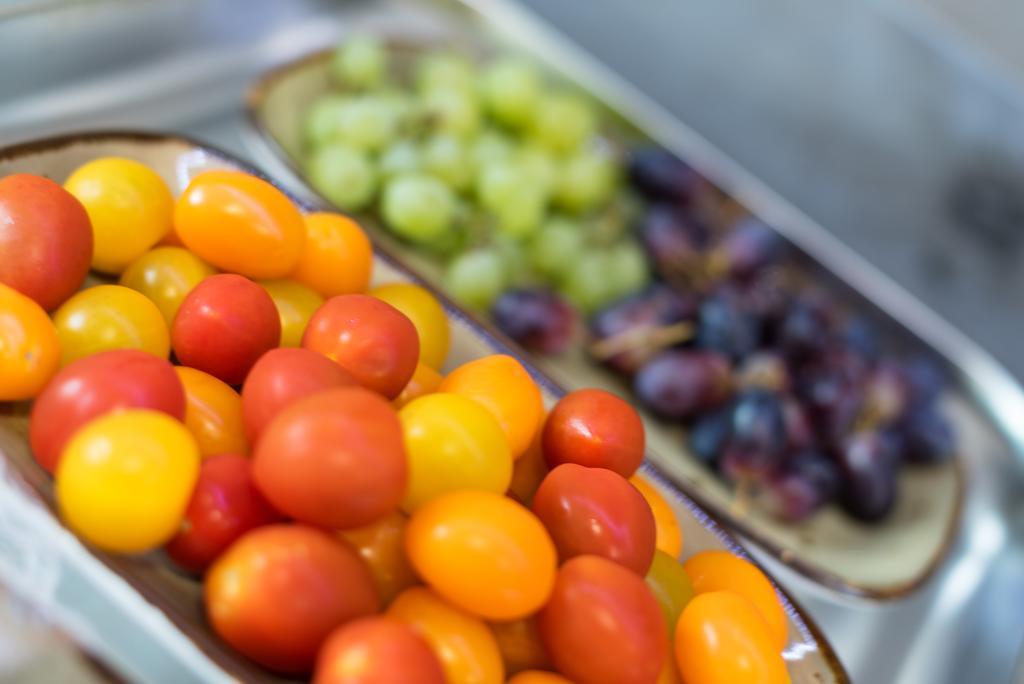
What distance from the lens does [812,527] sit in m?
0.96

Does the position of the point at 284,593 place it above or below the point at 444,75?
above

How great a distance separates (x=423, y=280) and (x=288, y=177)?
304 millimetres

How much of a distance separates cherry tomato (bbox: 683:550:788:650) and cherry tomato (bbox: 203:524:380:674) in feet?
Result: 0.82

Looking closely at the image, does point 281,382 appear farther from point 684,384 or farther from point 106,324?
point 684,384

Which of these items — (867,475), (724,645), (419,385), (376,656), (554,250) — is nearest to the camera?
(376,656)

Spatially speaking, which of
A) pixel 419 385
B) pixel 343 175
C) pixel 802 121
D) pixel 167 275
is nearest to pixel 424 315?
pixel 419 385

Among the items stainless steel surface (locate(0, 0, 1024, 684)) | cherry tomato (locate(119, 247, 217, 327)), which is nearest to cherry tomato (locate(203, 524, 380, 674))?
cherry tomato (locate(119, 247, 217, 327))

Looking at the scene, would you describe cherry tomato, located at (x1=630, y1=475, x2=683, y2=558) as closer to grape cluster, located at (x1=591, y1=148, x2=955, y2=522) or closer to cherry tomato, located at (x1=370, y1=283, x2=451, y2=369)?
cherry tomato, located at (x1=370, y1=283, x2=451, y2=369)

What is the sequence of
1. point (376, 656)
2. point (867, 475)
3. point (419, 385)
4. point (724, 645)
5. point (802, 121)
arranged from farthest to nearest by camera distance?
1. point (802, 121)
2. point (867, 475)
3. point (419, 385)
4. point (724, 645)
5. point (376, 656)

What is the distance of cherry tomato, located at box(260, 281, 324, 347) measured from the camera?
23.9 inches

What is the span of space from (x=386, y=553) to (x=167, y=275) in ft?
0.86

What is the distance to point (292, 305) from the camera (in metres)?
0.62

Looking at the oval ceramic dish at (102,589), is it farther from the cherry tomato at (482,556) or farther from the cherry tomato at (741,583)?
the cherry tomato at (741,583)

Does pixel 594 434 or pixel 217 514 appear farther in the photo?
pixel 594 434
